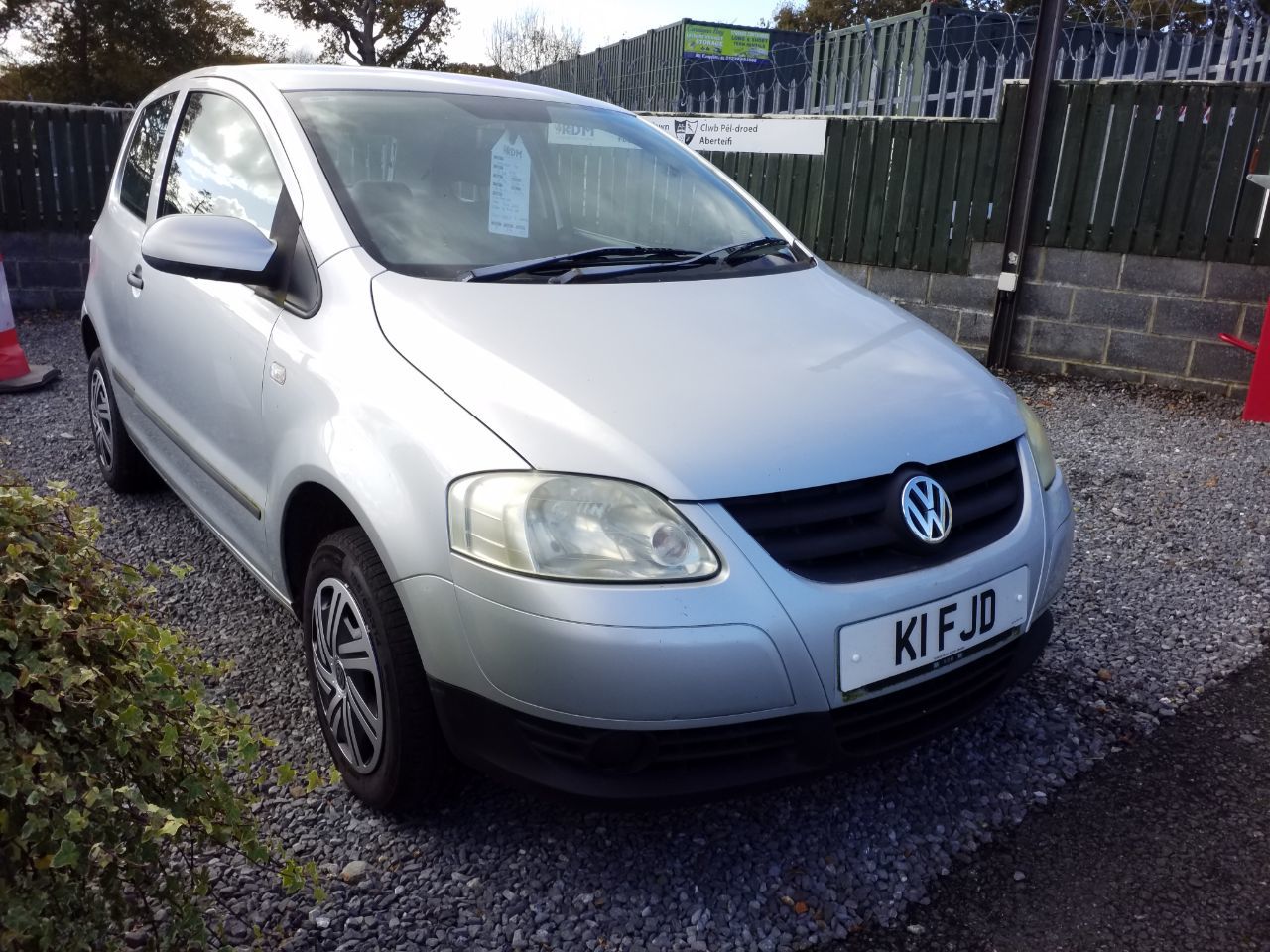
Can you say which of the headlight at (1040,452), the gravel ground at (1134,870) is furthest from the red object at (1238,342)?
the headlight at (1040,452)

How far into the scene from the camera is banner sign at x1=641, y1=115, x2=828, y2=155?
7.77 meters

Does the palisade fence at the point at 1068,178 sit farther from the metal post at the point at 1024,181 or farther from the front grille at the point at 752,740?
the front grille at the point at 752,740

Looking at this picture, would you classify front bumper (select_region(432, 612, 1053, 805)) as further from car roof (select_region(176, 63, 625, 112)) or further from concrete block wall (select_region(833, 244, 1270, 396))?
concrete block wall (select_region(833, 244, 1270, 396))

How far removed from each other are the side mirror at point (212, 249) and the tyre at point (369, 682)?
74 cm

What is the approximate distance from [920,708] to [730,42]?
21.9 meters

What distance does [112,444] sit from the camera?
4.15 meters

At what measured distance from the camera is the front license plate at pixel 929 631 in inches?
76.7

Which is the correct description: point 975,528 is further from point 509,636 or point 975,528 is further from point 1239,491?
point 1239,491

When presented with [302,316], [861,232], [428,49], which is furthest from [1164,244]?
[428,49]

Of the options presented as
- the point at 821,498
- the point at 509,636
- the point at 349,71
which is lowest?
the point at 509,636

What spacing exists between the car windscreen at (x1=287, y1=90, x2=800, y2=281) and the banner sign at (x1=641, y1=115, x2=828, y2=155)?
14.4 ft

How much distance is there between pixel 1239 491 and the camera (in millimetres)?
4754

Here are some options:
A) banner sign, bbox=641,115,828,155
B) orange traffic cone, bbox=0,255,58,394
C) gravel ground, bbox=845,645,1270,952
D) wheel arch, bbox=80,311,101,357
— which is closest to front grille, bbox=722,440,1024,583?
gravel ground, bbox=845,645,1270,952

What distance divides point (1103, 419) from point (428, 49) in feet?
118
